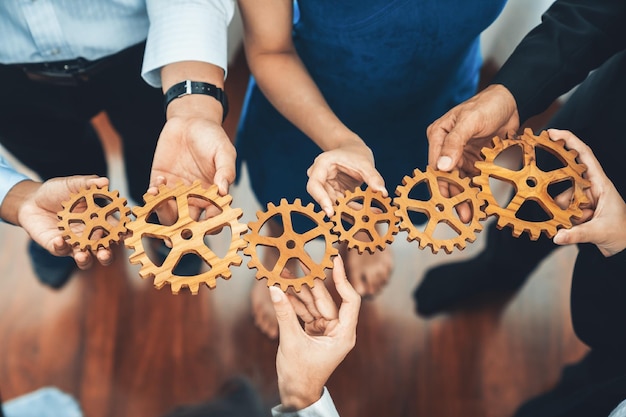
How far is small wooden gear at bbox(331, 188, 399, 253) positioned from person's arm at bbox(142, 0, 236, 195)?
24 centimetres

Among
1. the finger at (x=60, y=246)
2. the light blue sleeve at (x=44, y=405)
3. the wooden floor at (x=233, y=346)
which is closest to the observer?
the finger at (x=60, y=246)

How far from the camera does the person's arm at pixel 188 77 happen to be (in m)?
1.04

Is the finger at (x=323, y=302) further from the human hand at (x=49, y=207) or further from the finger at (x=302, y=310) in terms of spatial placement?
the human hand at (x=49, y=207)

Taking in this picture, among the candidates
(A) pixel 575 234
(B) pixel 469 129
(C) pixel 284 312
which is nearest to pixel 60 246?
(C) pixel 284 312

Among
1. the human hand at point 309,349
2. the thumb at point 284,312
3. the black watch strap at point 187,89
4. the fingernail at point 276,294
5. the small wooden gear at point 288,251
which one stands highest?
the black watch strap at point 187,89

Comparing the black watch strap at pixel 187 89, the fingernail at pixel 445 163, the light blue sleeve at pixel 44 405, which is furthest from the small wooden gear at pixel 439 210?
the light blue sleeve at pixel 44 405

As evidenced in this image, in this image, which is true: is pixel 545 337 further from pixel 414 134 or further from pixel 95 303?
pixel 95 303

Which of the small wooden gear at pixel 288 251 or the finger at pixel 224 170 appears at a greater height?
the finger at pixel 224 170

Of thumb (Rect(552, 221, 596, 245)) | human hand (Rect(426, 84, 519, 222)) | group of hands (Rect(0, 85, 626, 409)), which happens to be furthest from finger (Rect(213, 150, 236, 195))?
thumb (Rect(552, 221, 596, 245))

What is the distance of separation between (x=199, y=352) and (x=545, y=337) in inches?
45.8

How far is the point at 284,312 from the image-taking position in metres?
0.88

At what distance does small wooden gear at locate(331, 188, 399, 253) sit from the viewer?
0.94 metres

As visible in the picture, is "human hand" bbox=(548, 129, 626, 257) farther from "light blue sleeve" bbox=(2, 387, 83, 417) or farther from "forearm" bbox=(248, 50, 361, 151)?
"light blue sleeve" bbox=(2, 387, 83, 417)

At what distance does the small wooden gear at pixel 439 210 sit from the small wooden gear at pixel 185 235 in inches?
11.7
